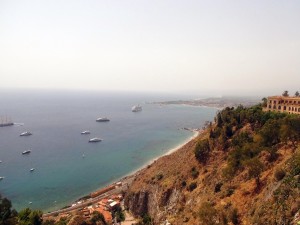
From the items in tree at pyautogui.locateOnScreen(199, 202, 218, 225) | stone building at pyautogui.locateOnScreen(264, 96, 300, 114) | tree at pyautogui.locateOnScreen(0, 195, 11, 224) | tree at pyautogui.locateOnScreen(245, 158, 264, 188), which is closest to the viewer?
tree at pyautogui.locateOnScreen(199, 202, 218, 225)

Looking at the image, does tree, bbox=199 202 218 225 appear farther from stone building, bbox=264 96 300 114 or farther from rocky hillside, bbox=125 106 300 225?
stone building, bbox=264 96 300 114

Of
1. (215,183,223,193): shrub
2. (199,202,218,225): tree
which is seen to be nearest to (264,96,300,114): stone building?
(215,183,223,193): shrub

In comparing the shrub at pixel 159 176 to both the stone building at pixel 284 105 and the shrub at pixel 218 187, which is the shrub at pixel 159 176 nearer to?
the shrub at pixel 218 187

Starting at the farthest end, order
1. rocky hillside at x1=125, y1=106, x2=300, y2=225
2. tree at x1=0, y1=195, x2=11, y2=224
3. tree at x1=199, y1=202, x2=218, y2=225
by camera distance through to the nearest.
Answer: tree at x1=0, y1=195, x2=11, y2=224, tree at x1=199, y1=202, x2=218, y2=225, rocky hillside at x1=125, y1=106, x2=300, y2=225

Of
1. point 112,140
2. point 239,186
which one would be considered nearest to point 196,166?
point 239,186

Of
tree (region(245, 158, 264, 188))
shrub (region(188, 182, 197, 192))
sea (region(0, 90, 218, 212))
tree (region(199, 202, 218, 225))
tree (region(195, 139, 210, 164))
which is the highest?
tree (region(245, 158, 264, 188))

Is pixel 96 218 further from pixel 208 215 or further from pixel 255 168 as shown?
pixel 255 168

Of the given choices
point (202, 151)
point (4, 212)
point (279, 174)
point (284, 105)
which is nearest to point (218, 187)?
point (279, 174)
